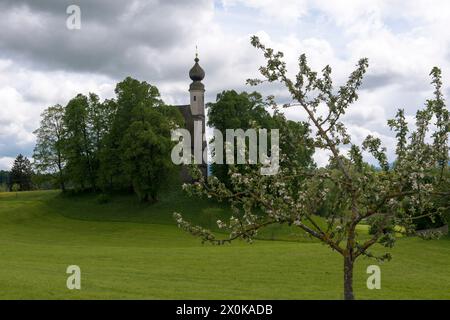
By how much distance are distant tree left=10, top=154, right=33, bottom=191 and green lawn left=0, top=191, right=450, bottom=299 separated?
58.3 metres

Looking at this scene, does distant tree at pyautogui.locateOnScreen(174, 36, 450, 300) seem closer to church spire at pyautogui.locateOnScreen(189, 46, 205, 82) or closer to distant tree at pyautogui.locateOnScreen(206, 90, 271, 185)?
distant tree at pyautogui.locateOnScreen(206, 90, 271, 185)

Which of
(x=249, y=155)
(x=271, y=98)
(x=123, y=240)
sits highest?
(x=271, y=98)

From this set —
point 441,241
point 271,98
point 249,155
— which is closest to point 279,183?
point 249,155

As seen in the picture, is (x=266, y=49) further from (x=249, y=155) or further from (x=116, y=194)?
(x=116, y=194)

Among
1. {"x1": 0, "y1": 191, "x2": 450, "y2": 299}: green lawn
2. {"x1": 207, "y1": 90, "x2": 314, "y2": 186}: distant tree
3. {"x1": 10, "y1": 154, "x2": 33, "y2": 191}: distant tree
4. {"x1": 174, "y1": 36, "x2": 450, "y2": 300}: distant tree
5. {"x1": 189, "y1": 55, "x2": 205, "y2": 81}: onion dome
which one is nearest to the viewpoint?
{"x1": 174, "y1": 36, "x2": 450, "y2": 300}: distant tree

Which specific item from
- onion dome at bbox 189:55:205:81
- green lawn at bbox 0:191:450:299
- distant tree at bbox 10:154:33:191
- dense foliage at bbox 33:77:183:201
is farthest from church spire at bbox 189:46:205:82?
distant tree at bbox 10:154:33:191

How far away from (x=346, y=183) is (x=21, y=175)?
11404 centimetres

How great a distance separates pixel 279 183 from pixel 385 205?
283 centimetres

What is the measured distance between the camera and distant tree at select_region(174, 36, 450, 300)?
44.1ft

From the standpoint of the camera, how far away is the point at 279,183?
1384 centimetres

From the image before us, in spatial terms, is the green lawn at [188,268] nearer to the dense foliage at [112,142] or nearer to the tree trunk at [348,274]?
the tree trunk at [348,274]

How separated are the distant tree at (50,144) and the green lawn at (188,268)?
1856cm

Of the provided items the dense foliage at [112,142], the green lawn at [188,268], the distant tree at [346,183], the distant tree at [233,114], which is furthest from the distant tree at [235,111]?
the distant tree at [346,183]

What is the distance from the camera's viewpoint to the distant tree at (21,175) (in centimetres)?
11669
